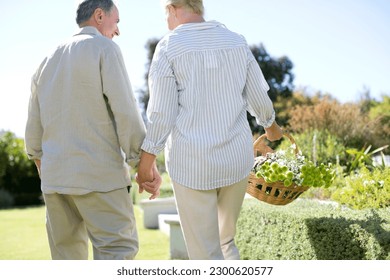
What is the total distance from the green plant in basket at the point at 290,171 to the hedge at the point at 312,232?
295 mm

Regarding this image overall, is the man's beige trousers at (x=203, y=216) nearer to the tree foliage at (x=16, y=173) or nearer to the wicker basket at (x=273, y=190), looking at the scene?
the wicker basket at (x=273, y=190)

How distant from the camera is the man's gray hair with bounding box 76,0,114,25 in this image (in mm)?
2965

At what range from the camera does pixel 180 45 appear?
267 cm

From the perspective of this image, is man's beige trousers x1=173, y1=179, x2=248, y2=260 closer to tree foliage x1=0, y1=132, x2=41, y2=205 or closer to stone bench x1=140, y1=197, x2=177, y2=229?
stone bench x1=140, y1=197, x2=177, y2=229

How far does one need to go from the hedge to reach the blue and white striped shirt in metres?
0.97

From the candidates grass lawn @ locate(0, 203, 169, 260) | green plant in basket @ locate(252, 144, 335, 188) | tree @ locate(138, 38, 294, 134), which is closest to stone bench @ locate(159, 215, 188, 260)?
grass lawn @ locate(0, 203, 169, 260)

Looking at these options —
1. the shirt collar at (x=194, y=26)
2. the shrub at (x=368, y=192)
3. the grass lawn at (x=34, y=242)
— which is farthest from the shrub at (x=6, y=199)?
the shirt collar at (x=194, y=26)

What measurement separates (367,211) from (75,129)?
201 cm

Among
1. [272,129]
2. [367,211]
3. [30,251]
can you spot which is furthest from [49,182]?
[30,251]

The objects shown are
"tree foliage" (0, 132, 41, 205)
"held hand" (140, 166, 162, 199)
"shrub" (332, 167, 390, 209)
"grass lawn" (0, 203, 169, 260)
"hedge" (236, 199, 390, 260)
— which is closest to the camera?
"held hand" (140, 166, 162, 199)

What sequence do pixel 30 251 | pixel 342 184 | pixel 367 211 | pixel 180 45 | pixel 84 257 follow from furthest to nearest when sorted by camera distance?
pixel 30 251 < pixel 342 184 < pixel 367 211 < pixel 84 257 < pixel 180 45

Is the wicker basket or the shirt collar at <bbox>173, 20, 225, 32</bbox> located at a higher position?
the shirt collar at <bbox>173, 20, 225, 32</bbox>

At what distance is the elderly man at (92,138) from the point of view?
2.81 m
